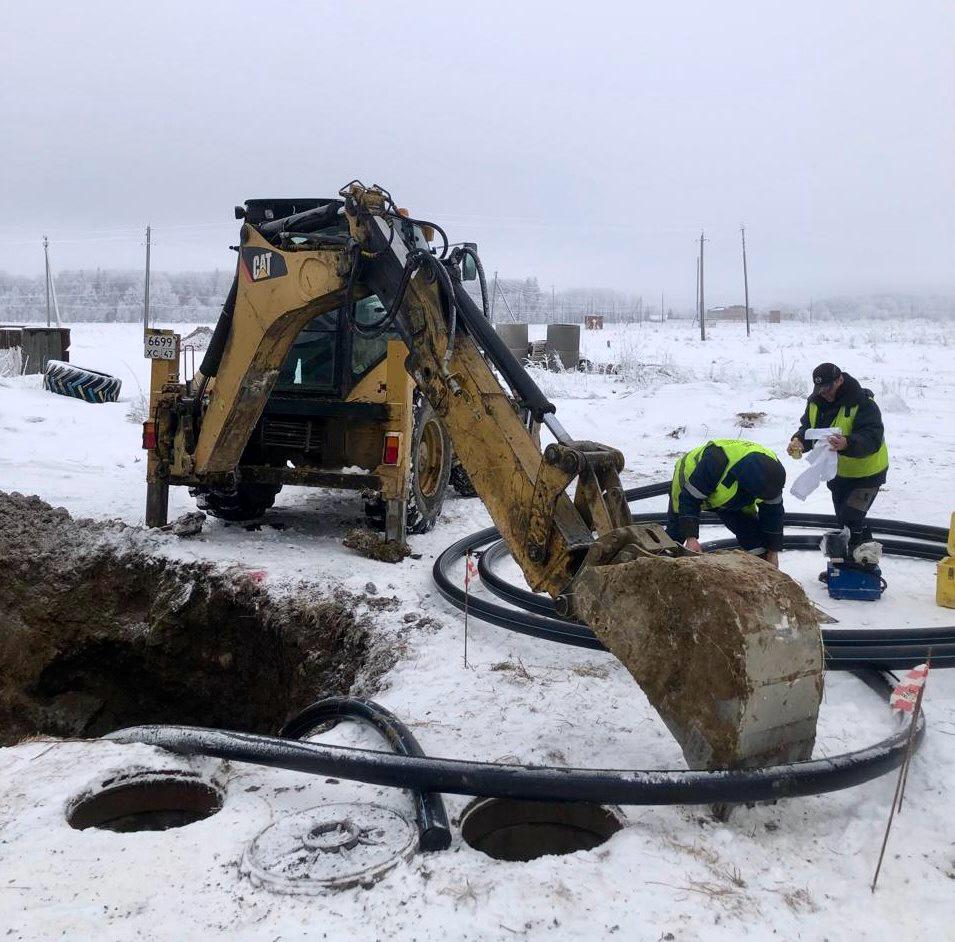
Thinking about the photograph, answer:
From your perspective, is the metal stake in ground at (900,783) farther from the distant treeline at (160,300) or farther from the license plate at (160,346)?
the distant treeline at (160,300)

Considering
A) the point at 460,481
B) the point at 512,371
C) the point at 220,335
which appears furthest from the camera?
the point at 460,481

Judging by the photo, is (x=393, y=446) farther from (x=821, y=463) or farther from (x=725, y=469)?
(x=821, y=463)

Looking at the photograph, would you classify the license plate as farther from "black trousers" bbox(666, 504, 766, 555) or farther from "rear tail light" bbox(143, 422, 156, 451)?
"black trousers" bbox(666, 504, 766, 555)

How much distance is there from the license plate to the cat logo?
Result: 1139 millimetres

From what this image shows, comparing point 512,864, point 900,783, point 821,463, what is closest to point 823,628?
point 821,463

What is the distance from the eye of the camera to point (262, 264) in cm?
612

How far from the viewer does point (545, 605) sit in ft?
17.8

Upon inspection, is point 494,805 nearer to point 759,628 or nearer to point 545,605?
point 759,628

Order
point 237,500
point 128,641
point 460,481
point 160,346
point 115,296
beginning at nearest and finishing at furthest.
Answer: point 128,641, point 160,346, point 237,500, point 460,481, point 115,296

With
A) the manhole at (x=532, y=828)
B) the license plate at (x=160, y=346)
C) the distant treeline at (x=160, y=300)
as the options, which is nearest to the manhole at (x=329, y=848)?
the manhole at (x=532, y=828)

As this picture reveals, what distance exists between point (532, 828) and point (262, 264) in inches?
171

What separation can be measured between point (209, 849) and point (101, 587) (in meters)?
4.09

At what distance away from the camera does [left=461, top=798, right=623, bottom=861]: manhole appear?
10.8 feet

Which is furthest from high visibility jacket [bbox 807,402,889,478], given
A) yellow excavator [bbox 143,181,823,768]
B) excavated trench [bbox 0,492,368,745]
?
excavated trench [bbox 0,492,368,745]
